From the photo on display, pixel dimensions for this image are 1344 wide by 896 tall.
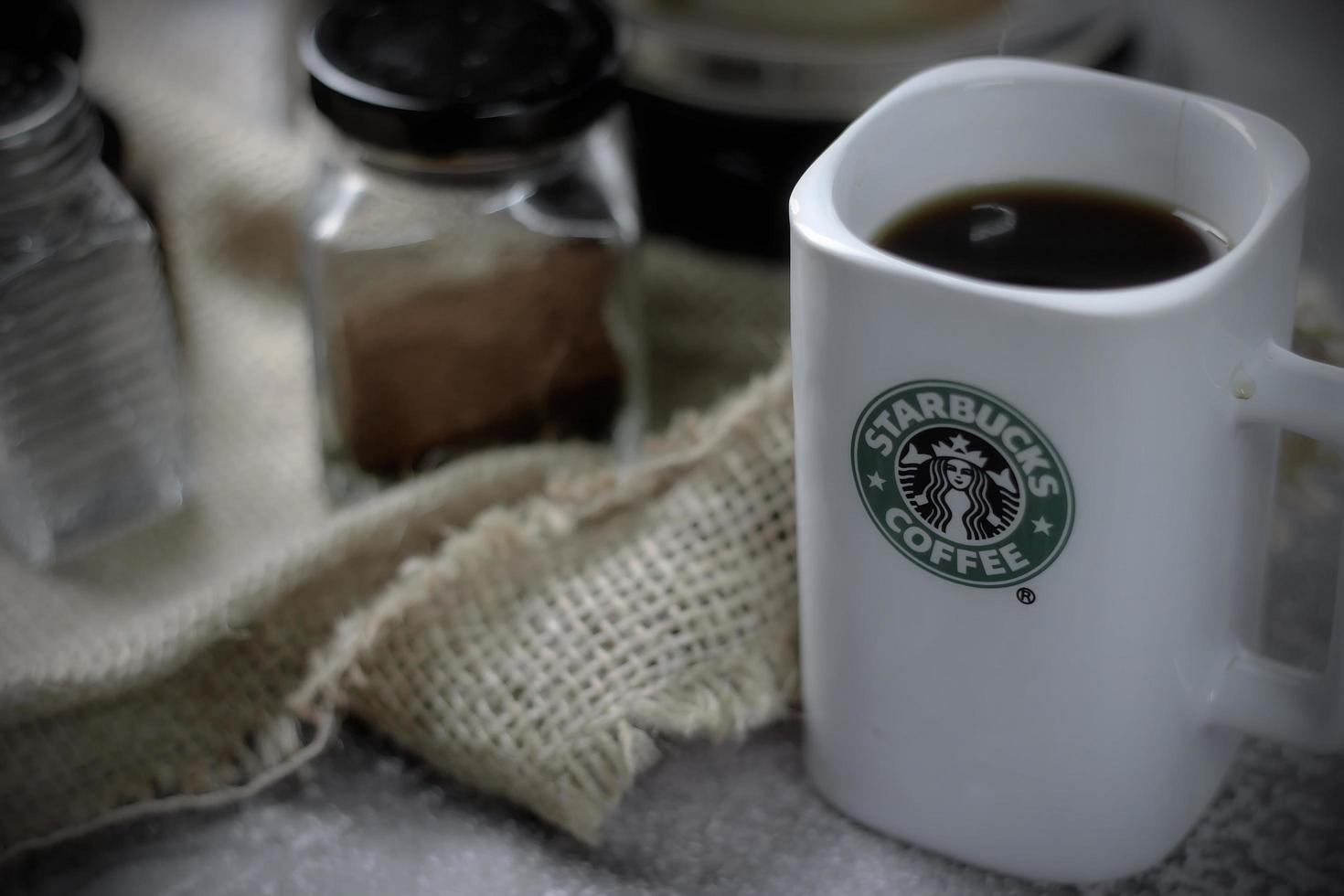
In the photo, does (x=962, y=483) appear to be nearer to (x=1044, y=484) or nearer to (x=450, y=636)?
(x=1044, y=484)

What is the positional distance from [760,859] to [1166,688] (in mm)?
117

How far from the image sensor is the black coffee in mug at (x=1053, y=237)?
13.8 inches


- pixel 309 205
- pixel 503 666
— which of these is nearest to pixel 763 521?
pixel 503 666

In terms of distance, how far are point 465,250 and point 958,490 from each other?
229 millimetres

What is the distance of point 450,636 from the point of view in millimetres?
430

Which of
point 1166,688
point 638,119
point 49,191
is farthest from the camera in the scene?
point 638,119

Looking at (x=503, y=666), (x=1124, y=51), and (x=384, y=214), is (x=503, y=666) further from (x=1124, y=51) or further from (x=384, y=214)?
(x=1124, y=51)

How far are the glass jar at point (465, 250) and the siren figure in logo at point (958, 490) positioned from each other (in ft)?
0.60

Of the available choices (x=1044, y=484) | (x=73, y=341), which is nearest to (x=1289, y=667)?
(x=1044, y=484)

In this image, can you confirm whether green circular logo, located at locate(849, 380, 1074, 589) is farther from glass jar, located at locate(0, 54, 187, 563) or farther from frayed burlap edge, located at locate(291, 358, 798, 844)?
glass jar, located at locate(0, 54, 187, 563)

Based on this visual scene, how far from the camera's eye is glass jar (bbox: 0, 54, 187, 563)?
1.51 ft

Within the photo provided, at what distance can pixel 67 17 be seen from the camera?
51 cm

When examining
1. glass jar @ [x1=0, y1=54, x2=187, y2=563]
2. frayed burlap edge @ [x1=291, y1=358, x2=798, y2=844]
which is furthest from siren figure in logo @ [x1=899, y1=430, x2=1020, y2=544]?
glass jar @ [x1=0, y1=54, x2=187, y2=563]

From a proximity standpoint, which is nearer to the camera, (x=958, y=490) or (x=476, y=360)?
(x=958, y=490)
